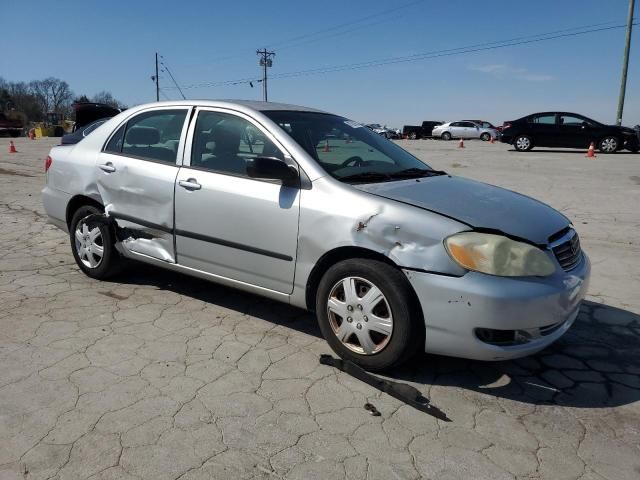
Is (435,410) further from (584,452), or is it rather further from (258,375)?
(258,375)

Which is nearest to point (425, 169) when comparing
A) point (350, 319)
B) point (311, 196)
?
point (311, 196)

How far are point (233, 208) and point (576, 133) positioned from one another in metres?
19.2

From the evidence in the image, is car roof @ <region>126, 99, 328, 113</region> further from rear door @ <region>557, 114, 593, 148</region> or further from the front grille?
rear door @ <region>557, 114, 593, 148</region>

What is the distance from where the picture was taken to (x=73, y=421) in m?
2.57

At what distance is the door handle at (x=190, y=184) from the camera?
3.71 m

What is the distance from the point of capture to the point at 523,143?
20484mm

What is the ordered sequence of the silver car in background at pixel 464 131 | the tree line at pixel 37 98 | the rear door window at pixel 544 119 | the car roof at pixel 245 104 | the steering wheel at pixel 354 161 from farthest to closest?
the tree line at pixel 37 98
the silver car in background at pixel 464 131
the rear door window at pixel 544 119
the car roof at pixel 245 104
the steering wheel at pixel 354 161

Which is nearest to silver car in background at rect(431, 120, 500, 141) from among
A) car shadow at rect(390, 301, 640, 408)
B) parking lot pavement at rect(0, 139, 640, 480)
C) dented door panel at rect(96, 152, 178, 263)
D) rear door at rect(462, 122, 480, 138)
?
rear door at rect(462, 122, 480, 138)

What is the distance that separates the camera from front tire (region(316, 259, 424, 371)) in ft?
9.50

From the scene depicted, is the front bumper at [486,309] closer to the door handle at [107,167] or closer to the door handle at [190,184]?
the door handle at [190,184]

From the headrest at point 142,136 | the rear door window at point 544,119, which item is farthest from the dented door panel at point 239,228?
the rear door window at point 544,119

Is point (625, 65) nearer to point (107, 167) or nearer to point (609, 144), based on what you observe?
point (609, 144)

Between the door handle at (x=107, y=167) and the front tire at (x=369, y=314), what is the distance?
85.5 inches

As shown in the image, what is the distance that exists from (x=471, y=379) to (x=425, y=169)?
A: 1.63 meters
